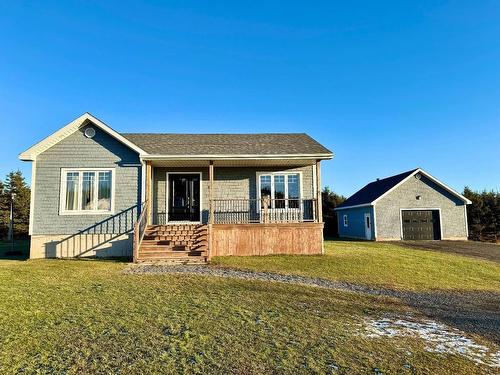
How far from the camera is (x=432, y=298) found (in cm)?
739

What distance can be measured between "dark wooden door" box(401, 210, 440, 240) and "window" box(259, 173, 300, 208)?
41.4ft

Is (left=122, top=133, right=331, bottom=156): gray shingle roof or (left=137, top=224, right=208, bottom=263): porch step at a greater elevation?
(left=122, top=133, right=331, bottom=156): gray shingle roof

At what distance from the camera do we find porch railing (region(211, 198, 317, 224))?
1429 cm

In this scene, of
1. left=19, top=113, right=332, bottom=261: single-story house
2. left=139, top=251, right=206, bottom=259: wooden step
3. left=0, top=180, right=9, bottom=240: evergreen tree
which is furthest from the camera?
left=0, top=180, right=9, bottom=240: evergreen tree

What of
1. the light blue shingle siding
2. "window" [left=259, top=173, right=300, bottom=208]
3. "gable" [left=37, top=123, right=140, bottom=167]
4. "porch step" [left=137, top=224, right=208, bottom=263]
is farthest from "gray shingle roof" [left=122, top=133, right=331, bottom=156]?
"porch step" [left=137, top=224, right=208, bottom=263]

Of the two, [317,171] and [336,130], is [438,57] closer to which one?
[336,130]

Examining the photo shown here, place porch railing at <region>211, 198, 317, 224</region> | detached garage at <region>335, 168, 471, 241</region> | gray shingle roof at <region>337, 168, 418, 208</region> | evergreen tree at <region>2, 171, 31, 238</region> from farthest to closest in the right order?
evergreen tree at <region>2, 171, 31, 238</region>
gray shingle roof at <region>337, 168, 418, 208</region>
detached garage at <region>335, 168, 471, 241</region>
porch railing at <region>211, 198, 317, 224</region>

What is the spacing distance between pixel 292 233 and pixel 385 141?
49.7ft

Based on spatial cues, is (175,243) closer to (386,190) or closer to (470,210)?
(386,190)

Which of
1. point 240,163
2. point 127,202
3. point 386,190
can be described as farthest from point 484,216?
point 127,202

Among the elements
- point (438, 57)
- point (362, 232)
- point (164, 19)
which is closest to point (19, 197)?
point (164, 19)

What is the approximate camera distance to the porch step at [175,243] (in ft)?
36.4

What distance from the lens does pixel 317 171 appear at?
13.5 metres

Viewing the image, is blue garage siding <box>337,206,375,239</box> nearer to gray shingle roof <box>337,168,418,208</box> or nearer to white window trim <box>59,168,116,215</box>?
gray shingle roof <box>337,168,418,208</box>
